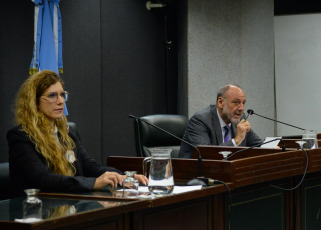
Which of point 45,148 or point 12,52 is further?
point 12,52

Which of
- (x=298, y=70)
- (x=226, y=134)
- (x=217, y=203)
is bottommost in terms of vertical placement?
(x=217, y=203)

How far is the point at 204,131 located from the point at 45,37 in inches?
60.2

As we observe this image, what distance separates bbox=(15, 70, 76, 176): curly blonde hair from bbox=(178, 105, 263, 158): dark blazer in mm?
1195

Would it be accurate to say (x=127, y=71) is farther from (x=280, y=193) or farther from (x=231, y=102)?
(x=280, y=193)

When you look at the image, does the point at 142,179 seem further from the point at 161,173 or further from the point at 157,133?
the point at 157,133

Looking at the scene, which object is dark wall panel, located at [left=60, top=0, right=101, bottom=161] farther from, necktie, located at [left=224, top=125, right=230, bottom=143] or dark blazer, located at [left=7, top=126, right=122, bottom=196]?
dark blazer, located at [left=7, top=126, right=122, bottom=196]

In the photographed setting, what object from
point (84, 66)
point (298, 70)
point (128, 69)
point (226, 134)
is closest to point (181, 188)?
point (226, 134)

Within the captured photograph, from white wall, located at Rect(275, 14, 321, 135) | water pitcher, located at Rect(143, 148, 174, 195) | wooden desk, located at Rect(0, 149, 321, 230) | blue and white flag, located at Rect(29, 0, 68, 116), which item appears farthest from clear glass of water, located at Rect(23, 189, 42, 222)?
white wall, located at Rect(275, 14, 321, 135)

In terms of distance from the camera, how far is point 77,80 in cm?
531

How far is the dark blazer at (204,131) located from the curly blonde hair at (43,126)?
120 cm

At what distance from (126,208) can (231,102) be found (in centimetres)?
237

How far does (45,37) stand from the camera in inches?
187

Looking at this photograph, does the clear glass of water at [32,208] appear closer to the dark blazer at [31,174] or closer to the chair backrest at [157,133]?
the dark blazer at [31,174]

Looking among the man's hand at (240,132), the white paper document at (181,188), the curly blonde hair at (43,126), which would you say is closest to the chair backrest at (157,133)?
the man's hand at (240,132)
